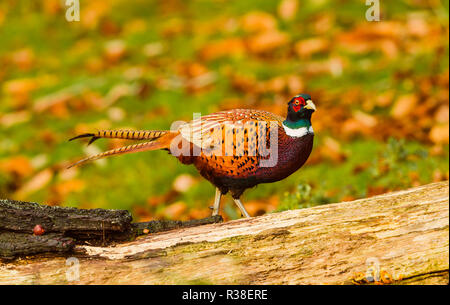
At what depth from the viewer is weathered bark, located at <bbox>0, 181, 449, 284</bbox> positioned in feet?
11.6

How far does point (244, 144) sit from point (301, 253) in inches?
33.9

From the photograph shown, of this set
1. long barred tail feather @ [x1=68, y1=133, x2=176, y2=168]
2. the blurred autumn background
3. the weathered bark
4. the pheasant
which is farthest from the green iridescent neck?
the blurred autumn background

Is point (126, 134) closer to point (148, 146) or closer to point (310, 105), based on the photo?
point (148, 146)

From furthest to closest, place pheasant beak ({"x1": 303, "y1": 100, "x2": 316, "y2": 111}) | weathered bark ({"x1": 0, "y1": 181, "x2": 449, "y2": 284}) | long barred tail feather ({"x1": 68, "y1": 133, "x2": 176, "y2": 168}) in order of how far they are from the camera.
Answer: long barred tail feather ({"x1": 68, "y1": 133, "x2": 176, "y2": 168}) → pheasant beak ({"x1": 303, "y1": 100, "x2": 316, "y2": 111}) → weathered bark ({"x1": 0, "y1": 181, "x2": 449, "y2": 284})

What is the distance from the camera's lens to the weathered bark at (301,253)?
3.55m

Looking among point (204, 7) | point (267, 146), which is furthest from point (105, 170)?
point (204, 7)

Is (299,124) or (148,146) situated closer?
(299,124)

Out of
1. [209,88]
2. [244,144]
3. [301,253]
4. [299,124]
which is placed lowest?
[301,253]

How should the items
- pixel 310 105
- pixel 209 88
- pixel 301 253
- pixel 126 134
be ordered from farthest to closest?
pixel 209 88, pixel 126 134, pixel 310 105, pixel 301 253

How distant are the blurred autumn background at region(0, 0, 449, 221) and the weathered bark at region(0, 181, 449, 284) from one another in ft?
4.67

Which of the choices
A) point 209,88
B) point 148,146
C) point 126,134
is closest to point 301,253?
point 148,146

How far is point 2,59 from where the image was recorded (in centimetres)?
993

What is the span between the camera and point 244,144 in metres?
4.08

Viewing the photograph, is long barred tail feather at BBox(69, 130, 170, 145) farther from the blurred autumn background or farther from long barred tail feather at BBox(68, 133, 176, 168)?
the blurred autumn background
